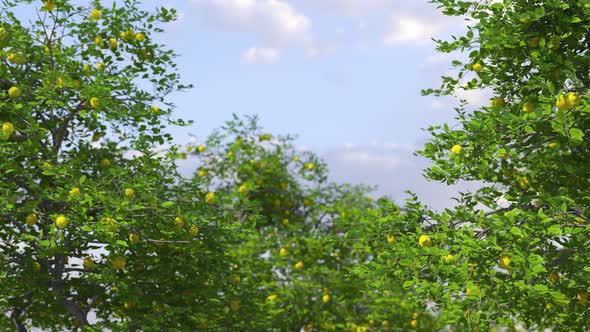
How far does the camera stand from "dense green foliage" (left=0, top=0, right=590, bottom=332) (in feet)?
23.6

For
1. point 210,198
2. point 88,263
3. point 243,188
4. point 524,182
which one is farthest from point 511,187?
point 243,188

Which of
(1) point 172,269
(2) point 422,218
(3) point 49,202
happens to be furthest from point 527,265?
(3) point 49,202

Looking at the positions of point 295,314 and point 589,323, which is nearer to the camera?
point 589,323

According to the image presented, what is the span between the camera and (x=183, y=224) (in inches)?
362

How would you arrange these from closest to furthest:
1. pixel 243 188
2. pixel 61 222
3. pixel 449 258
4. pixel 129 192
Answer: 1. pixel 449 258
2. pixel 61 222
3. pixel 129 192
4. pixel 243 188

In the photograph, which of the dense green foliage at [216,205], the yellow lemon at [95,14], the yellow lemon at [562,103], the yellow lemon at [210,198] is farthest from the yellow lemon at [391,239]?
the yellow lemon at [95,14]

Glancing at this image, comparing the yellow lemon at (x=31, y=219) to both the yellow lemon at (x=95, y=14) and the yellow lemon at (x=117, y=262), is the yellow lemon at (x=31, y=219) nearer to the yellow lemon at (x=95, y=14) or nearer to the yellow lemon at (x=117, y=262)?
the yellow lemon at (x=117, y=262)

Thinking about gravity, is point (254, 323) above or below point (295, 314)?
below

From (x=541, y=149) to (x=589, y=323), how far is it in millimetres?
2178

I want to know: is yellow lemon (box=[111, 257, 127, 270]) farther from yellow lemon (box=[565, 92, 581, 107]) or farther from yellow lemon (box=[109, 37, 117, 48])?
yellow lemon (box=[565, 92, 581, 107])

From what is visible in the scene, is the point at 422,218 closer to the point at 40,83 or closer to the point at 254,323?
the point at 254,323

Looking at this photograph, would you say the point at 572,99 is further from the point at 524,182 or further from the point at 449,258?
the point at 449,258

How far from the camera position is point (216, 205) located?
10734 millimetres

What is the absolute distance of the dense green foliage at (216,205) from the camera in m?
7.18
